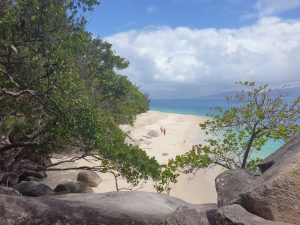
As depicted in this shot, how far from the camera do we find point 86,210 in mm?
7551

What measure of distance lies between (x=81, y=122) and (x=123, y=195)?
220 centimetres

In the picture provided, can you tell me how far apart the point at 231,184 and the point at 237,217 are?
204 cm

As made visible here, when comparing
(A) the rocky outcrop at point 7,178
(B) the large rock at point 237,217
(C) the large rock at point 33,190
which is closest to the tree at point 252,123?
(B) the large rock at point 237,217

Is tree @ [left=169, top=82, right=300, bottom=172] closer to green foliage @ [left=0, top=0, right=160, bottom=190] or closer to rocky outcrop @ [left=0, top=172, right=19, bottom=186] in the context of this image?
green foliage @ [left=0, top=0, right=160, bottom=190]

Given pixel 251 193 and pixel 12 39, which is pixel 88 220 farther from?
pixel 12 39

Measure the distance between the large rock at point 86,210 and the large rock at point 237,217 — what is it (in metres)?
2.80

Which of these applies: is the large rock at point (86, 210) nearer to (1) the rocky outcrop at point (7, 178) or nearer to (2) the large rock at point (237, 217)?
(2) the large rock at point (237, 217)

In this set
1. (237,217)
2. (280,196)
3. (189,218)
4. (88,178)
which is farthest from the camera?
(88,178)

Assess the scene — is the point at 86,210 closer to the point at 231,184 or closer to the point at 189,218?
the point at 189,218

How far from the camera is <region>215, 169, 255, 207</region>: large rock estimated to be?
651 cm

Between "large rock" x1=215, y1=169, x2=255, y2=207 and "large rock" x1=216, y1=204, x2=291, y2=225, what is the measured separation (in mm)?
1126

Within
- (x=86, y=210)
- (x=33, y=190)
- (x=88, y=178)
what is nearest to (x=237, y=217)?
(x=86, y=210)

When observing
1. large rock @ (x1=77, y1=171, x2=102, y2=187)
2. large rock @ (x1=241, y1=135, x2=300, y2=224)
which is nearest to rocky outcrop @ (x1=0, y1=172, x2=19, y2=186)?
large rock @ (x1=77, y1=171, x2=102, y2=187)

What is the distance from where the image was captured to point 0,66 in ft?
35.0
